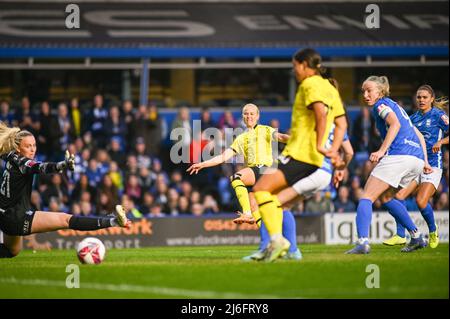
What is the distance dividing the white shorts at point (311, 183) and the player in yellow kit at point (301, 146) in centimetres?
4

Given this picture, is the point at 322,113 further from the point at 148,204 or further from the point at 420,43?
the point at 420,43

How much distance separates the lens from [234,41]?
88.2 ft

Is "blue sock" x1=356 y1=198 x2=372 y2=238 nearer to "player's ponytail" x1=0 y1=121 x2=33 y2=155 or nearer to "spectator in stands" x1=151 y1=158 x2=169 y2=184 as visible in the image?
"player's ponytail" x1=0 y1=121 x2=33 y2=155

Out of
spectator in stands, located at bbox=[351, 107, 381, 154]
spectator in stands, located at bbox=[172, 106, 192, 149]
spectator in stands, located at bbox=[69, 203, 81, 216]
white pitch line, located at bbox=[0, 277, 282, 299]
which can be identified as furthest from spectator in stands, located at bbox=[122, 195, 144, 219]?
white pitch line, located at bbox=[0, 277, 282, 299]

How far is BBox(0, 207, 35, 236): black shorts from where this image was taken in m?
13.2

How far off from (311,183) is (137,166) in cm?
1272

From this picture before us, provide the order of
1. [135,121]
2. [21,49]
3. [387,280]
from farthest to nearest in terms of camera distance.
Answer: [21,49]
[135,121]
[387,280]

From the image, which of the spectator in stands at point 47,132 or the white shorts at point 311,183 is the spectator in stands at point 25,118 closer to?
the spectator in stands at point 47,132

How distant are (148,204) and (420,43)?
9.56m

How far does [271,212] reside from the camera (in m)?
11.3

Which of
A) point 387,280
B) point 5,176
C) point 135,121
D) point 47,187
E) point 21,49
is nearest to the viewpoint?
point 387,280

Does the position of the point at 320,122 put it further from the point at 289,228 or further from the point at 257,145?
the point at 257,145

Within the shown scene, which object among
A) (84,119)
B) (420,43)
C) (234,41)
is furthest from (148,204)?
(420,43)

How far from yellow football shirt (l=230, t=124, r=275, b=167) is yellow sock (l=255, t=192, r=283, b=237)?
9.76 feet
